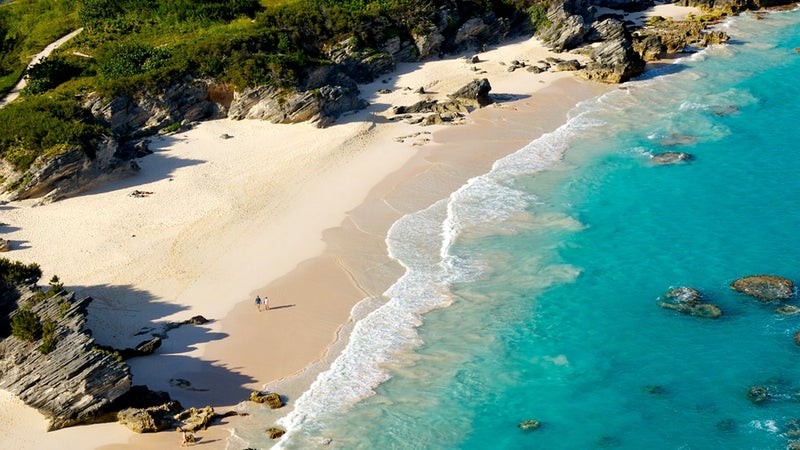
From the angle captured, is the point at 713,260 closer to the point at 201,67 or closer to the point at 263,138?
the point at 263,138

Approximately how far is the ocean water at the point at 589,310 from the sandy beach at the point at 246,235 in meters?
2.06

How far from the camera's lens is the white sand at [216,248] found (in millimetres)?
30203

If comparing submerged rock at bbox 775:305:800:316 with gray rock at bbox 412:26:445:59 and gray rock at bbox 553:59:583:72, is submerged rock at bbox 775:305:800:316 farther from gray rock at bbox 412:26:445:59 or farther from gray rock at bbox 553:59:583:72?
gray rock at bbox 412:26:445:59

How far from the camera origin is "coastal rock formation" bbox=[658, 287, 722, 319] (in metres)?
32.5

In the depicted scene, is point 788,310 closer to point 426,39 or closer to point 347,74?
point 347,74

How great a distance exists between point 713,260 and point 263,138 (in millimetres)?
30037

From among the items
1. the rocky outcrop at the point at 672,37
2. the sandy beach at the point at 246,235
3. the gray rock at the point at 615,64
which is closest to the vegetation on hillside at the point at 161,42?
the sandy beach at the point at 246,235

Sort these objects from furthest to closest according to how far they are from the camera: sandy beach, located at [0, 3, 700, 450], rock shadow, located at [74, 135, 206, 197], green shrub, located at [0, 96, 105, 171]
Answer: rock shadow, located at [74, 135, 206, 197] → green shrub, located at [0, 96, 105, 171] → sandy beach, located at [0, 3, 700, 450]

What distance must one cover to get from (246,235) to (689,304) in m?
22.2

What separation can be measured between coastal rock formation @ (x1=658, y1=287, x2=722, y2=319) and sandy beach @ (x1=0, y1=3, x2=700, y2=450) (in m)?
12.6

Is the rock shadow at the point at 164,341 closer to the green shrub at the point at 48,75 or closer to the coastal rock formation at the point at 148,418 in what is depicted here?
the coastal rock formation at the point at 148,418

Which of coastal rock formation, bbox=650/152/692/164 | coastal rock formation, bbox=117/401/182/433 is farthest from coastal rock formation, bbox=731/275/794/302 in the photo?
coastal rock formation, bbox=117/401/182/433

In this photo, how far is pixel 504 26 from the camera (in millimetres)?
71125

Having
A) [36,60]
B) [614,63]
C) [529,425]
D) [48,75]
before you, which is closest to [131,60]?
[48,75]
